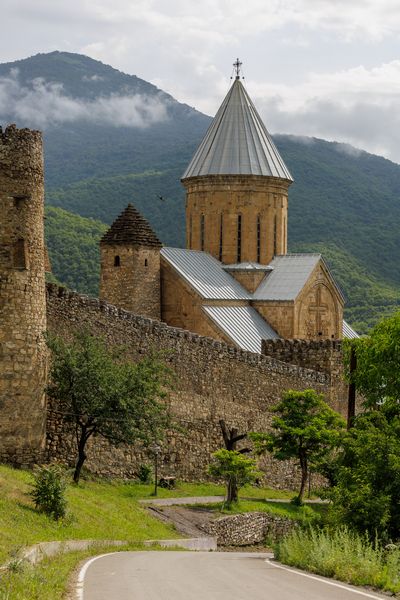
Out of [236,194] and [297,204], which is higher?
[297,204]

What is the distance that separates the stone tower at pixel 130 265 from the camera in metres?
34.9

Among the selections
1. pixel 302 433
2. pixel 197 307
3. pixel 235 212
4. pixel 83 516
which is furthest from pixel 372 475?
pixel 235 212

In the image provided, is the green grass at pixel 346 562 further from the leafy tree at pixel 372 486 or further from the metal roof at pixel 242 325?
the metal roof at pixel 242 325

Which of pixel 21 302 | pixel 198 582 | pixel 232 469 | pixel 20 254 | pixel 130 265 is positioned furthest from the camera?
pixel 130 265

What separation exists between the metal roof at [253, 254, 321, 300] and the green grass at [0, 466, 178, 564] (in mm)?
17457

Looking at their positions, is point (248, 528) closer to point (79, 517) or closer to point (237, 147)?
point (79, 517)

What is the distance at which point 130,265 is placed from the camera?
3519cm

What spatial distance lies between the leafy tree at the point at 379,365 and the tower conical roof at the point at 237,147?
47.5 feet

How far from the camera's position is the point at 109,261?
35031 mm

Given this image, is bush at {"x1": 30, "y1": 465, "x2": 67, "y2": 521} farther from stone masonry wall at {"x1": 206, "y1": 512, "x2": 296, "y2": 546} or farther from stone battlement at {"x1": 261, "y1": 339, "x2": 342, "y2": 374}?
stone battlement at {"x1": 261, "y1": 339, "x2": 342, "y2": 374}

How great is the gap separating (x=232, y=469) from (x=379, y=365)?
3.97m

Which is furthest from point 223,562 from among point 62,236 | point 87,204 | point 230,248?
point 87,204

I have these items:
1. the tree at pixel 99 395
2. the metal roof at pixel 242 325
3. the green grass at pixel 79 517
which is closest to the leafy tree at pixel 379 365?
the tree at pixel 99 395

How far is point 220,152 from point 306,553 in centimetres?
2726
